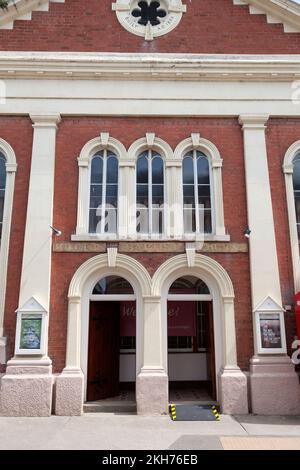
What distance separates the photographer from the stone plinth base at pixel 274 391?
898 centimetres

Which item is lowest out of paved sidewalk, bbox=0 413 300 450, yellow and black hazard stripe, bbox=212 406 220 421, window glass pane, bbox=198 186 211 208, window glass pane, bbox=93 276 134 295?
paved sidewalk, bbox=0 413 300 450

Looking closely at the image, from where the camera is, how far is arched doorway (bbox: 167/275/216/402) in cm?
1228

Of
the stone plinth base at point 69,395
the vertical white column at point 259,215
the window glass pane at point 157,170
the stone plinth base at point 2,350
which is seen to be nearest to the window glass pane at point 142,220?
the window glass pane at point 157,170

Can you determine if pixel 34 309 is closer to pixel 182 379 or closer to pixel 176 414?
pixel 176 414

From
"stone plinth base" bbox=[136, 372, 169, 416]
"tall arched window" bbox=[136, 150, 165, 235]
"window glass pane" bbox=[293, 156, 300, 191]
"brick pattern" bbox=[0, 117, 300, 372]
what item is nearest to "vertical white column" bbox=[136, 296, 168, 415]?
"stone plinth base" bbox=[136, 372, 169, 416]

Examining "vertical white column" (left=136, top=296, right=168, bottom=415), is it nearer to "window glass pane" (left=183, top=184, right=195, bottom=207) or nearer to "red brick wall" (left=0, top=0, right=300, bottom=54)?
"window glass pane" (left=183, top=184, right=195, bottom=207)

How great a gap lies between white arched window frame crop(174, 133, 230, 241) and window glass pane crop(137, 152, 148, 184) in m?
0.82

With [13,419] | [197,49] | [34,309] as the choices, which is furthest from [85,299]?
[197,49]

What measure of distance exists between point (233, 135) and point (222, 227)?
2.53 meters

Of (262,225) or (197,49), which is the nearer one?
(262,225)

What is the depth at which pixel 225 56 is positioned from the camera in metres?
10.9

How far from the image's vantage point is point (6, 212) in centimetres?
1016

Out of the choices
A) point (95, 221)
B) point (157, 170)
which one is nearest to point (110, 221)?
point (95, 221)

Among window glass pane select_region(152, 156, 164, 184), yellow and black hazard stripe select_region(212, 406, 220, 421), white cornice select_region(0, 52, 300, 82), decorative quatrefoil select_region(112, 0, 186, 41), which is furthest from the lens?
decorative quatrefoil select_region(112, 0, 186, 41)
